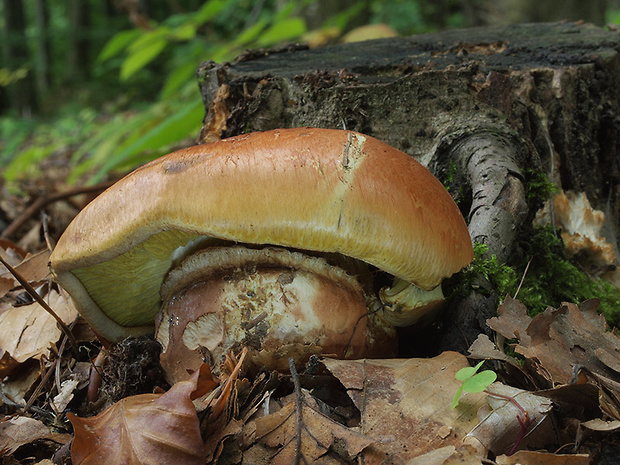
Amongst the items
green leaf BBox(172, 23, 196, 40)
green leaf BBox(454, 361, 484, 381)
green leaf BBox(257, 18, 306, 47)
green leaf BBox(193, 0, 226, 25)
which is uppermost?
green leaf BBox(193, 0, 226, 25)

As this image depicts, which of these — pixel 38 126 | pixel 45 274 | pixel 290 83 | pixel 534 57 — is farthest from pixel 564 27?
pixel 38 126

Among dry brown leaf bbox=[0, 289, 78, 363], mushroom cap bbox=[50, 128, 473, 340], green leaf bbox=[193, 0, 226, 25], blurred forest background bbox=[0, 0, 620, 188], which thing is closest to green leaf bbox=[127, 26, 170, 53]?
blurred forest background bbox=[0, 0, 620, 188]

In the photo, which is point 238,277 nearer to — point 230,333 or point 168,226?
point 230,333

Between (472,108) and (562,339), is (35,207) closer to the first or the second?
(472,108)

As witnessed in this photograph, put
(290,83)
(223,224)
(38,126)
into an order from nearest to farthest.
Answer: (223,224), (290,83), (38,126)

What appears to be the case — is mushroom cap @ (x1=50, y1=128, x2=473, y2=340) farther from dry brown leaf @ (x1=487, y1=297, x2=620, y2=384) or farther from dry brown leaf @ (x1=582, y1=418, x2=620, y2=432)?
dry brown leaf @ (x1=582, y1=418, x2=620, y2=432)

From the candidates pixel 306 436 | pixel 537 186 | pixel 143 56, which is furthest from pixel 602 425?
pixel 143 56

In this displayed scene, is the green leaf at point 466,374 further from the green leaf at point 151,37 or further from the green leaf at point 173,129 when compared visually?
the green leaf at point 151,37
